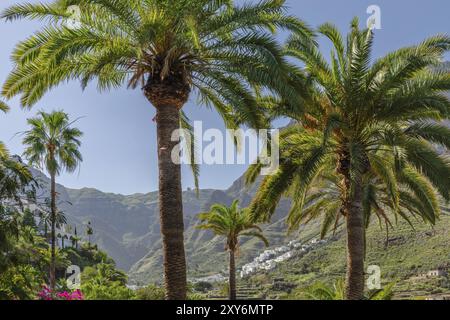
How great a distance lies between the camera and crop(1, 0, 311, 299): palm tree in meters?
11.4

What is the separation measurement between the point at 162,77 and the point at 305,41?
198 inches

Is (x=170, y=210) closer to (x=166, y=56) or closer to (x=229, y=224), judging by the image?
(x=166, y=56)

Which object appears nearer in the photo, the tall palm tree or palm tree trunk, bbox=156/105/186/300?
palm tree trunk, bbox=156/105/186/300

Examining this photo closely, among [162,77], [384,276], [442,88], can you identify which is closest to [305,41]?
[442,88]

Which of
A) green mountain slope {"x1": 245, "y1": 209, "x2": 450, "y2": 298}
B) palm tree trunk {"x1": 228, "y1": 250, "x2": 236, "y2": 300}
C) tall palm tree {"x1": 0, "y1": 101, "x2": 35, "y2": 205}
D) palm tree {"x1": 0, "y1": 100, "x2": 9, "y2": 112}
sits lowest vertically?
green mountain slope {"x1": 245, "y1": 209, "x2": 450, "y2": 298}

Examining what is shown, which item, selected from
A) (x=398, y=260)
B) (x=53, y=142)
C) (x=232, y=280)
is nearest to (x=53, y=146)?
(x=53, y=142)

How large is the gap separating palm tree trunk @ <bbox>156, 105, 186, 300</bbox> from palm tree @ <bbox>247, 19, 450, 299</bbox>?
3.68m

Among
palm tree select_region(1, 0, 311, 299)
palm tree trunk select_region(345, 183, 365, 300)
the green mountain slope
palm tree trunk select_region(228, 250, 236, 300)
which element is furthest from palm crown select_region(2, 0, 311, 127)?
the green mountain slope

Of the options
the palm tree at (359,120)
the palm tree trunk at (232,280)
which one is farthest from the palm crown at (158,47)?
the palm tree trunk at (232,280)

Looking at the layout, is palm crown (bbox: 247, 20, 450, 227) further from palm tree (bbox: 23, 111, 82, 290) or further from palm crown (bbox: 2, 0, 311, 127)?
palm tree (bbox: 23, 111, 82, 290)

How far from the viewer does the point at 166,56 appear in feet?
38.1

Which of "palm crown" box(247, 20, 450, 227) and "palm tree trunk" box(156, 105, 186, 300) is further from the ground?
"palm crown" box(247, 20, 450, 227)

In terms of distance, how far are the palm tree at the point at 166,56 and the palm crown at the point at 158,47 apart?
24 mm
